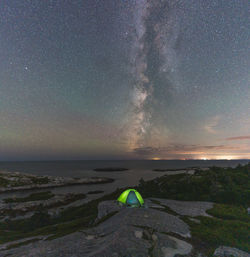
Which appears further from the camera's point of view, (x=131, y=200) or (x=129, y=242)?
(x=131, y=200)

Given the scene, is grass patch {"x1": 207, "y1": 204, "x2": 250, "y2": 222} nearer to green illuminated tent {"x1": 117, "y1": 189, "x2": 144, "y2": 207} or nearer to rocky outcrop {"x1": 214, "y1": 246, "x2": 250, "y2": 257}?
rocky outcrop {"x1": 214, "y1": 246, "x2": 250, "y2": 257}

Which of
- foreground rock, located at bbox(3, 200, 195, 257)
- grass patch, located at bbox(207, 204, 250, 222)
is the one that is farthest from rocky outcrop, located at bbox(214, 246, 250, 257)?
grass patch, located at bbox(207, 204, 250, 222)

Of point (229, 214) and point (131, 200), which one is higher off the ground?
point (131, 200)

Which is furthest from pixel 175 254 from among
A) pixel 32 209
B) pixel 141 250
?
pixel 32 209

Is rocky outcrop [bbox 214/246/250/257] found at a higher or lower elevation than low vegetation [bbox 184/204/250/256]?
higher

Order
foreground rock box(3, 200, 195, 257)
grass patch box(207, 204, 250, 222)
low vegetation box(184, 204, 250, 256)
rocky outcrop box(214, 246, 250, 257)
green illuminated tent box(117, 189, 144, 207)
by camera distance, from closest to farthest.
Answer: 1. foreground rock box(3, 200, 195, 257)
2. rocky outcrop box(214, 246, 250, 257)
3. low vegetation box(184, 204, 250, 256)
4. grass patch box(207, 204, 250, 222)
5. green illuminated tent box(117, 189, 144, 207)

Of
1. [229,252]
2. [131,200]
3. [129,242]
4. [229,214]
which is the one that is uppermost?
[129,242]

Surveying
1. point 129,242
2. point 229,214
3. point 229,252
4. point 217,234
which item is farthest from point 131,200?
point 229,214

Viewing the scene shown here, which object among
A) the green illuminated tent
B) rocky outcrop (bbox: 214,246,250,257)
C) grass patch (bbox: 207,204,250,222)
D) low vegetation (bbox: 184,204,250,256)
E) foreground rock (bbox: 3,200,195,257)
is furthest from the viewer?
the green illuminated tent

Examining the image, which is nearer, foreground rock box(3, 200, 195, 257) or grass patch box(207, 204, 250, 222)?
foreground rock box(3, 200, 195, 257)

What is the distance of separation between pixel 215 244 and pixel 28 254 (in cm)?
1828

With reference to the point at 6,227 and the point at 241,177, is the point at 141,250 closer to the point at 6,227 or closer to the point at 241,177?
the point at 6,227

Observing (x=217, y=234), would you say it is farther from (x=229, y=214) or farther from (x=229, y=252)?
(x=229, y=214)

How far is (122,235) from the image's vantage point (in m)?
13.3
